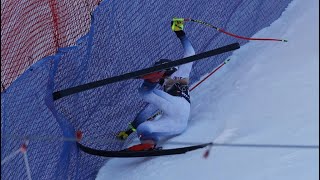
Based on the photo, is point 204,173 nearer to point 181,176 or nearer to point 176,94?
point 181,176

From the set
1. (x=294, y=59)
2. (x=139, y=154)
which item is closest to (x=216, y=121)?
(x=139, y=154)

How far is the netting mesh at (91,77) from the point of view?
346 centimetres

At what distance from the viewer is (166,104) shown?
12.8 ft

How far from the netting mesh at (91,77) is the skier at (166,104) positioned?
0.20 meters

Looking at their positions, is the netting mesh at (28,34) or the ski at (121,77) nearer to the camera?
the ski at (121,77)

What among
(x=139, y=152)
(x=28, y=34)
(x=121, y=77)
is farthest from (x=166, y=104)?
(x=28, y=34)

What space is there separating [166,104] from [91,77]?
0.44 m

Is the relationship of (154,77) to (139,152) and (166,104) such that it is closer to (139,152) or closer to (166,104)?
(166,104)

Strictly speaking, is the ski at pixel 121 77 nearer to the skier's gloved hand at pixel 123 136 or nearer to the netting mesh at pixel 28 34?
the netting mesh at pixel 28 34

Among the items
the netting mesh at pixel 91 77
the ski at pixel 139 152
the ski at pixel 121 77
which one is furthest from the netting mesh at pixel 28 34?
the ski at pixel 139 152

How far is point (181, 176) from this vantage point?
3.58 m

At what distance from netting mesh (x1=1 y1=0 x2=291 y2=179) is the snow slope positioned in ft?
0.70

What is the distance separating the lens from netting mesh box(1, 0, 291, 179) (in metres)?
3.46

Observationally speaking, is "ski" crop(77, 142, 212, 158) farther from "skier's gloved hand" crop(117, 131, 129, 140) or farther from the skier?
"skier's gloved hand" crop(117, 131, 129, 140)
